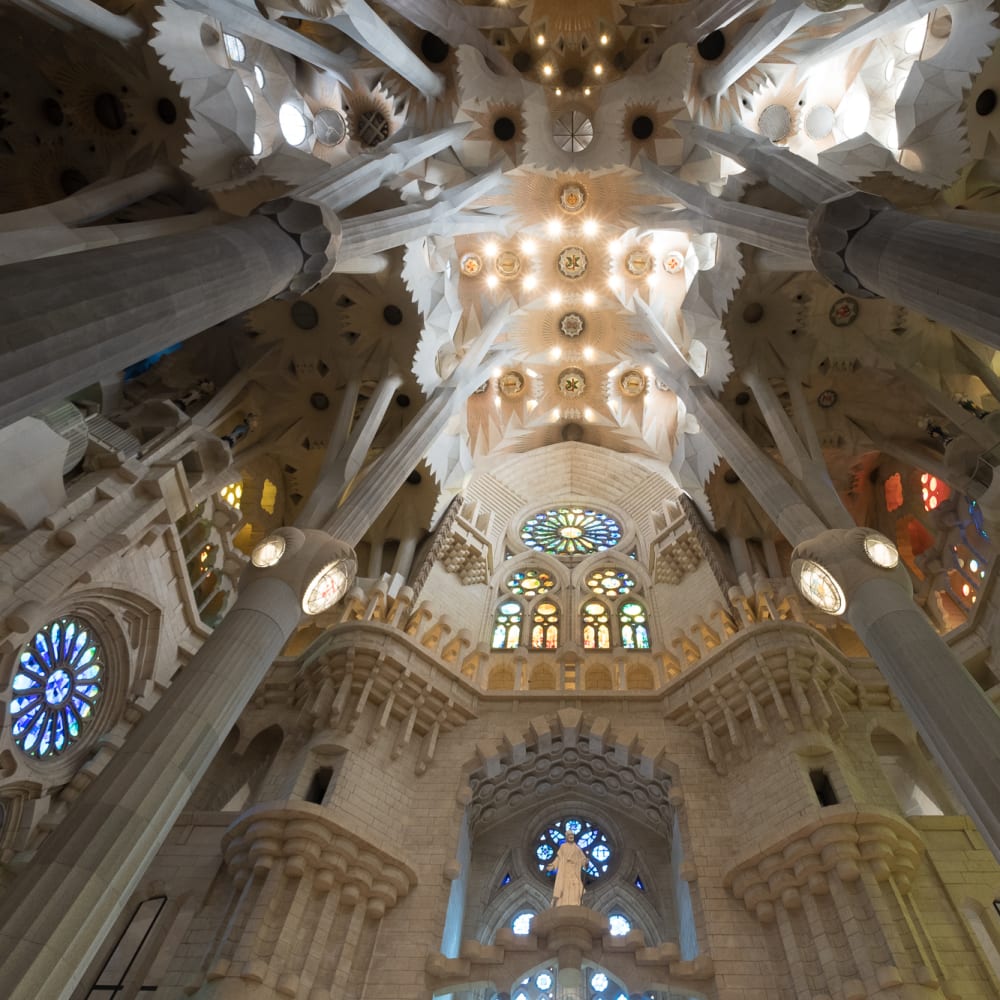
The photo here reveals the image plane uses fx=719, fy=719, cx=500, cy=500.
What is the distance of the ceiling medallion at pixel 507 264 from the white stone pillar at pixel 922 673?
11.3m

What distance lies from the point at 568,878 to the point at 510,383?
493 inches

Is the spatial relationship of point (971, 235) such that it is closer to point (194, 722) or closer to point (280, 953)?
point (194, 722)

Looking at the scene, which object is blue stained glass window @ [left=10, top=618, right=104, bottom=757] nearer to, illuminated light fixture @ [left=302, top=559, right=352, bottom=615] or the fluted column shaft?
illuminated light fixture @ [left=302, top=559, right=352, bottom=615]

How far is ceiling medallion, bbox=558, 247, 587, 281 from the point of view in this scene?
18.0 metres

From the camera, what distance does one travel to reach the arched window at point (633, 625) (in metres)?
15.2

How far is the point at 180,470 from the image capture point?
11.0 meters

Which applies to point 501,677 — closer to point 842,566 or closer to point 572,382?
point 842,566

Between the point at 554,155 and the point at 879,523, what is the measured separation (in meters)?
10.6

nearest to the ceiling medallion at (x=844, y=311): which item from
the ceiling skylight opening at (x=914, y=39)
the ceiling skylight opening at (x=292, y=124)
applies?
the ceiling skylight opening at (x=914, y=39)

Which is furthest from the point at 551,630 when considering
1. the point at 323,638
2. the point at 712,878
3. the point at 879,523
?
the point at 879,523

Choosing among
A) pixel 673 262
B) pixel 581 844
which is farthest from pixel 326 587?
pixel 673 262

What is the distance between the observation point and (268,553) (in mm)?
9031

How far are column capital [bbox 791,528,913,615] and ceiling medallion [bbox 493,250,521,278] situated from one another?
37.1 feet

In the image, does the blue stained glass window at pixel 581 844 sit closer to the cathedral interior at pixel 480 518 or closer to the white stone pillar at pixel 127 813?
the cathedral interior at pixel 480 518
